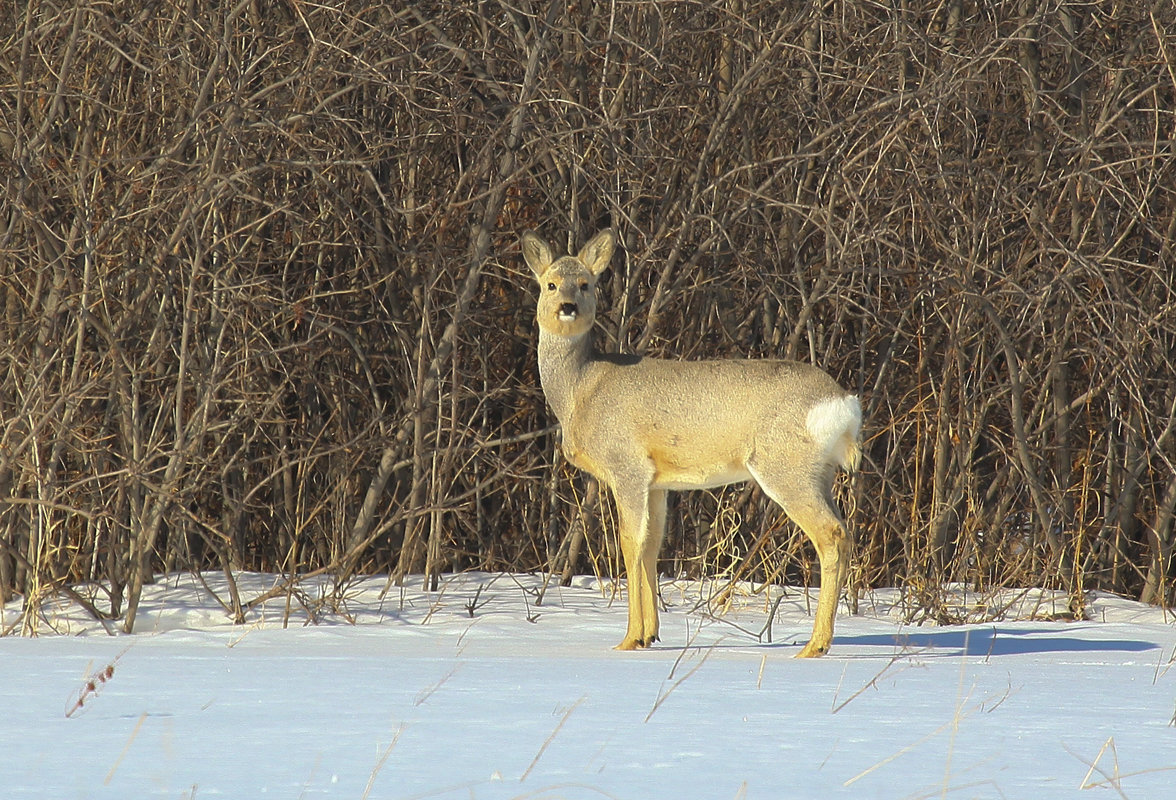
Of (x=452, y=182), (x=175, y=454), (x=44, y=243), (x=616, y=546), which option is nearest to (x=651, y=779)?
(x=175, y=454)

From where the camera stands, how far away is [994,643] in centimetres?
724

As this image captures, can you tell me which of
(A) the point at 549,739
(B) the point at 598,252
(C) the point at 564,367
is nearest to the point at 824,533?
(C) the point at 564,367

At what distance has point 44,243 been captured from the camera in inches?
293

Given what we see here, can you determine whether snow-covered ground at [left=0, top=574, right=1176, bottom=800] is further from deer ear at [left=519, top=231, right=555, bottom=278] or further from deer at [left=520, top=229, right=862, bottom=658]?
deer ear at [left=519, top=231, right=555, bottom=278]

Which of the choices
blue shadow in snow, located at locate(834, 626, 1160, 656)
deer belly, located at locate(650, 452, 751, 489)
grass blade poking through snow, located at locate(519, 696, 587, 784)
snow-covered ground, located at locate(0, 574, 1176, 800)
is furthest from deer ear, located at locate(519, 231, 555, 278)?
grass blade poking through snow, located at locate(519, 696, 587, 784)

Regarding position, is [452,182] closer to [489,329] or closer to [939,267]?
[489,329]

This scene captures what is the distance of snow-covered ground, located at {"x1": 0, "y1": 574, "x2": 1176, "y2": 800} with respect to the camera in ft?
11.2

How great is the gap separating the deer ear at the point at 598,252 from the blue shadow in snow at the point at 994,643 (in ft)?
6.93

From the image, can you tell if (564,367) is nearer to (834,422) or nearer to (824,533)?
(834,422)

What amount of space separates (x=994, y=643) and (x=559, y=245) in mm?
3815

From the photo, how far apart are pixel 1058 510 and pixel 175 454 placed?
5337mm

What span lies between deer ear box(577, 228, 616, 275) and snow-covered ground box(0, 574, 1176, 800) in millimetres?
1790

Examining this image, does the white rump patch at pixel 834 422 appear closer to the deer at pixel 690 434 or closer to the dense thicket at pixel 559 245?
the deer at pixel 690 434

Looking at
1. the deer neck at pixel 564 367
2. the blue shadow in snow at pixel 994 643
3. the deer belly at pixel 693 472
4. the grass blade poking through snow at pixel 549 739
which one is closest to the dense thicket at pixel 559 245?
the blue shadow in snow at pixel 994 643
